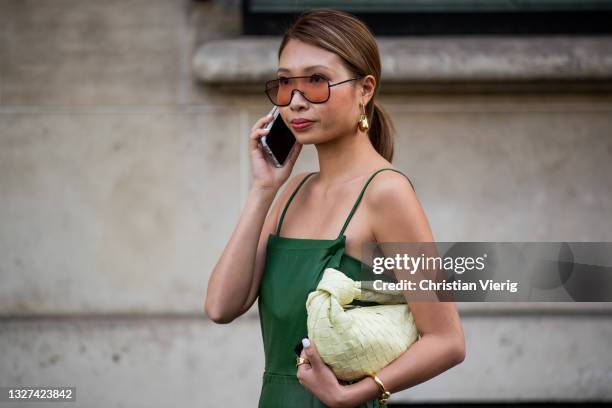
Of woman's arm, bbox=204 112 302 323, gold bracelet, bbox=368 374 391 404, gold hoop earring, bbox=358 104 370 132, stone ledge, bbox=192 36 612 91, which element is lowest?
gold bracelet, bbox=368 374 391 404

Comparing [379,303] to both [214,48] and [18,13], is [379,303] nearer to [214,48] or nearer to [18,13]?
[214,48]

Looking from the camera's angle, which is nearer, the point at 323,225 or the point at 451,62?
the point at 323,225

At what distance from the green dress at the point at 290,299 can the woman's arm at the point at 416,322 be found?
3.9 inches

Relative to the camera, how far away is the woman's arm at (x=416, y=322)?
2.46 m

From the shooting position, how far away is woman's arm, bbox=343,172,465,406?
2.46 meters

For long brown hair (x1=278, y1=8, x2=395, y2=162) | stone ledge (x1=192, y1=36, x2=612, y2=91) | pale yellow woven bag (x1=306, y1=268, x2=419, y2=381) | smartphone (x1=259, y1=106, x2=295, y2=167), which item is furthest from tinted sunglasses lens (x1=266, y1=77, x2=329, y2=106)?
stone ledge (x1=192, y1=36, x2=612, y2=91)

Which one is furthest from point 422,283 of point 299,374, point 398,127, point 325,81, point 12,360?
point 12,360

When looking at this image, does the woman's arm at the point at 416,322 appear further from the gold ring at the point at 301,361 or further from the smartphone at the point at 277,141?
the smartphone at the point at 277,141

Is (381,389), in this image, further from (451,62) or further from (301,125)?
(451,62)

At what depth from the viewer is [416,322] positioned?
2518 millimetres

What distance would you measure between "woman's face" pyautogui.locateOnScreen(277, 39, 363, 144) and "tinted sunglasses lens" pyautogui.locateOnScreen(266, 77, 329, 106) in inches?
0.6

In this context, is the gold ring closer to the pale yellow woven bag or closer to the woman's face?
the pale yellow woven bag

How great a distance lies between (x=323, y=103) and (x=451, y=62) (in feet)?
10.7

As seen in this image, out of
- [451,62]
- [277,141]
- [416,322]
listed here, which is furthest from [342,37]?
[451,62]
